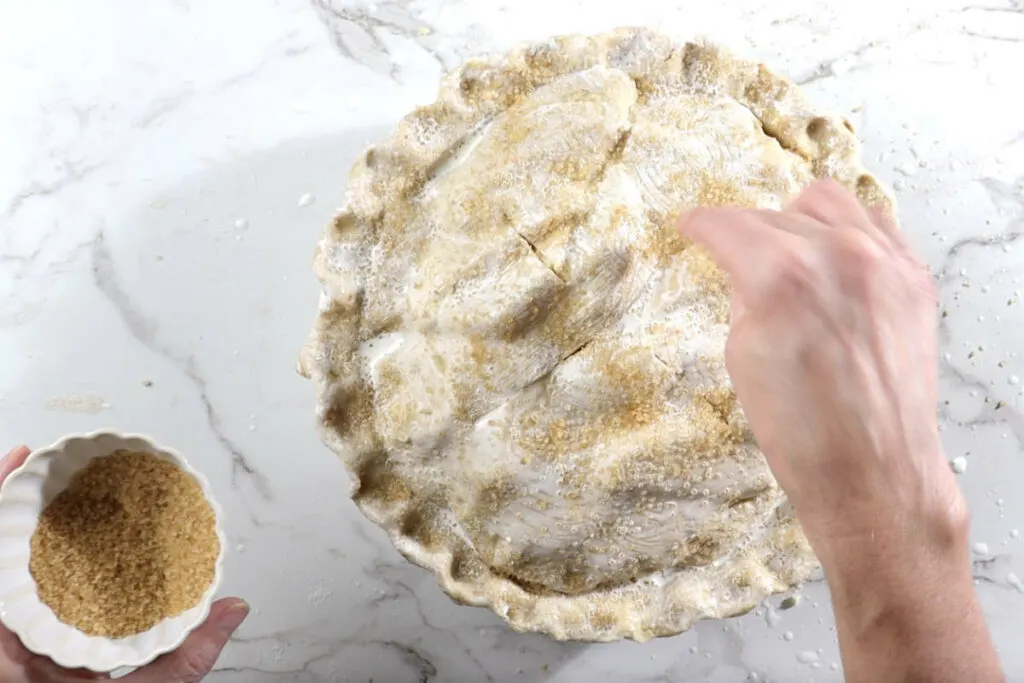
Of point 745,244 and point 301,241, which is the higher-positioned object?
point 745,244

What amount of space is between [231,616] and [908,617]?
895mm

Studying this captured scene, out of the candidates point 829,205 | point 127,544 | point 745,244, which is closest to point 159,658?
point 127,544

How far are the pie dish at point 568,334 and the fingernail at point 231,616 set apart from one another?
26 centimetres

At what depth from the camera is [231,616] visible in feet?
3.79

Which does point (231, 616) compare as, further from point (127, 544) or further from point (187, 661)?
point (127, 544)

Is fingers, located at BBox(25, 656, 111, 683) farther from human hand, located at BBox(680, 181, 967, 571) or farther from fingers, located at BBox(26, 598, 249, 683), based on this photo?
human hand, located at BBox(680, 181, 967, 571)

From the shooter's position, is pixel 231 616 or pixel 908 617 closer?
pixel 908 617

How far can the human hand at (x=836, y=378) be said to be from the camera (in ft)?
2.86

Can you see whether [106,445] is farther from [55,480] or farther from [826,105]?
[826,105]

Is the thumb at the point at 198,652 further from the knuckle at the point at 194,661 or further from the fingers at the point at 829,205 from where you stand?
the fingers at the point at 829,205

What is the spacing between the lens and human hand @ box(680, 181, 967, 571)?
0.87 metres

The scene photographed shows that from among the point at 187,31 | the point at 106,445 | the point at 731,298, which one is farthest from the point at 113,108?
the point at 731,298

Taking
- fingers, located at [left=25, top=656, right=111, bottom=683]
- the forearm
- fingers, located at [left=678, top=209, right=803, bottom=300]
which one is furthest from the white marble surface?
fingers, located at [left=678, top=209, right=803, bottom=300]

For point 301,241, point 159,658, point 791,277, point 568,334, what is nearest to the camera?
point 791,277
